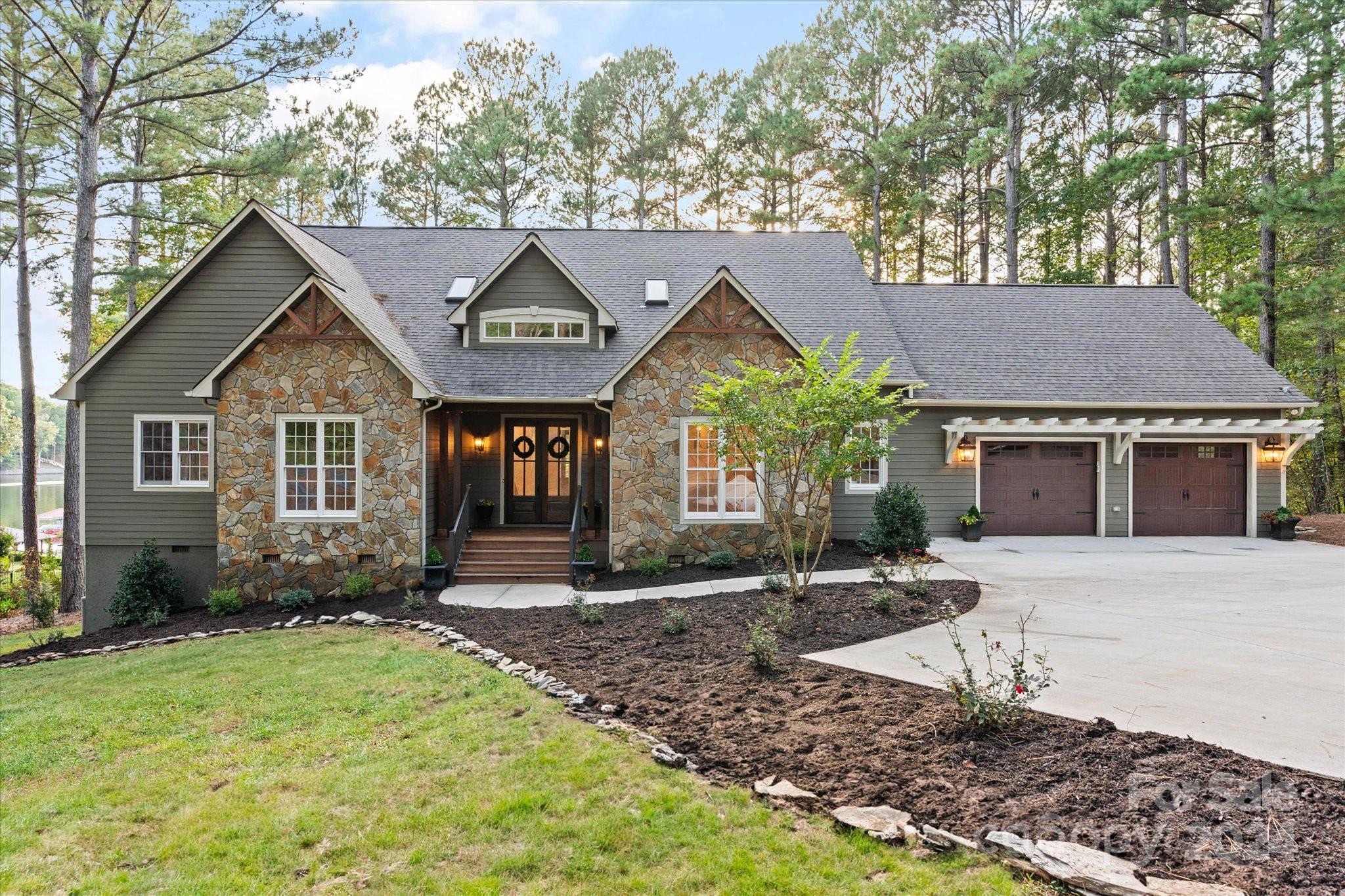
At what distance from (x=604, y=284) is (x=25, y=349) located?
14.6 meters

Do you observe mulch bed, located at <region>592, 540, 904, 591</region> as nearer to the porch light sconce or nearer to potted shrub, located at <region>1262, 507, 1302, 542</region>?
potted shrub, located at <region>1262, 507, 1302, 542</region>

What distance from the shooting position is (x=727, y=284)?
36.7ft

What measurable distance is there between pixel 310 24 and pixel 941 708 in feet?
53.5

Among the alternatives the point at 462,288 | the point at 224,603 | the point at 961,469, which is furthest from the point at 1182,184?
the point at 224,603

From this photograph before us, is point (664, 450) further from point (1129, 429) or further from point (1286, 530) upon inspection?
point (1286, 530)

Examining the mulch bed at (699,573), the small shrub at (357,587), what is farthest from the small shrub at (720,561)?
the small shrub at (357,587)

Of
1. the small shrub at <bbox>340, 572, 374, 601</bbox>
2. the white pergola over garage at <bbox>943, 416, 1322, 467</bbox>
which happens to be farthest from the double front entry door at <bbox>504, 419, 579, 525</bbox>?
the white pergola over garage at <bbox>943, 416, 1322, 467</bbox>

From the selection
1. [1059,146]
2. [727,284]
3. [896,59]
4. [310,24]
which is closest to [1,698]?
[727,284]

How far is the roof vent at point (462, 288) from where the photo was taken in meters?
14.1

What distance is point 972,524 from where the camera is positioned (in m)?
13.1

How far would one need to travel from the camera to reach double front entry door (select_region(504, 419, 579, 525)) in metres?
13.3

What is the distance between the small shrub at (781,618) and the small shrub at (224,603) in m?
8.23

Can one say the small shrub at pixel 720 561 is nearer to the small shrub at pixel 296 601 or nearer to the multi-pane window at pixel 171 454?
the small shrub at pixel 296 601

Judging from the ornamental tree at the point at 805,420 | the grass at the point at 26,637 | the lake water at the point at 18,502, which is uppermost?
the ornamental tree at the point at 805,420
